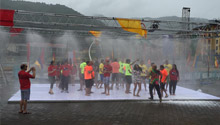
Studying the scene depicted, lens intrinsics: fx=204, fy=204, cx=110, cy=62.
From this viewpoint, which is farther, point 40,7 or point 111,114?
point 40,7

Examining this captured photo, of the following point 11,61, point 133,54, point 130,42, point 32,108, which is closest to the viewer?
point 32,108

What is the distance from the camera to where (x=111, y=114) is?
22.6 ft

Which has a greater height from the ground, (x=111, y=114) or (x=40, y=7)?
(x=40, y=7)

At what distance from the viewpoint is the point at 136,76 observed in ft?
33.9

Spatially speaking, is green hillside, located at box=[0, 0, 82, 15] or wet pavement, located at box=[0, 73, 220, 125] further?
green hillside, located at box=[0, 0, 82, 15]

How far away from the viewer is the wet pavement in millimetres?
6020

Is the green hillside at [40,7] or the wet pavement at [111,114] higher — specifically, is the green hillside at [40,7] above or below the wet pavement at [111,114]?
above

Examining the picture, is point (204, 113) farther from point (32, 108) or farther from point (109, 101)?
point (32, 108)

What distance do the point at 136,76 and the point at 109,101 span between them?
6.68 feet

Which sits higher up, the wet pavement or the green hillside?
the green hillside

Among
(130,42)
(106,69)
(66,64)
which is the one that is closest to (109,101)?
(106,69)

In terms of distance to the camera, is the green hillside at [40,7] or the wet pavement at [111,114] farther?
the green hillside at [40,7]

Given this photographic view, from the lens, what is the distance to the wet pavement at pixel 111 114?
602 cm

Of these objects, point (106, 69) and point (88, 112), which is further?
point (106, 69)
